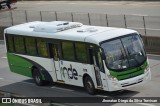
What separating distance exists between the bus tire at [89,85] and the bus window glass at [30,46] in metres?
4.07

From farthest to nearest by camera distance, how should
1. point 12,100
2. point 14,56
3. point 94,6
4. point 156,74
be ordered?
point 94,6
point 14,56
point 156,74
point 12,100

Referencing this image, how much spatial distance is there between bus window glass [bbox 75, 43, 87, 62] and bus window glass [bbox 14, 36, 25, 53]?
4398 millimetres

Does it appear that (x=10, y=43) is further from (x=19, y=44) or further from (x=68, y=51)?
(x=68, y=51)

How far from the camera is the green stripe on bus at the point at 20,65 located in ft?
81.9

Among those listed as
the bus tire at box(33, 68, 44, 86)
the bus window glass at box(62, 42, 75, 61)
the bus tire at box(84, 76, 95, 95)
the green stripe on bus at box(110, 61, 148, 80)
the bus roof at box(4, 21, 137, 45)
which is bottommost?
the bus tire at box(33, 68, 44, 86)

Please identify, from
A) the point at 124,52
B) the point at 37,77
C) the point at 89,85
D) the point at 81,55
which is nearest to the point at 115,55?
the point at 124,52

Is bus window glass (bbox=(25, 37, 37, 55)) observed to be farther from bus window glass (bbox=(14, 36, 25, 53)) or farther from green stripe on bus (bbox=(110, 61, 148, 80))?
green stripe on bus (bbox=(110, 61, 148, 80))

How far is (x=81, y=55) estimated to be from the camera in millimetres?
21172

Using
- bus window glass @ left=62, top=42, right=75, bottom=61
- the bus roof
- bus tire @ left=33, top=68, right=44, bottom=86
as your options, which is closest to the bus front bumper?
the bus roof

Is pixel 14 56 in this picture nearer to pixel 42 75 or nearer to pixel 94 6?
pixel 42 75

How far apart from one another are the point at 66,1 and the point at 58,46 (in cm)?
3384

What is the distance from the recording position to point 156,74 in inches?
934

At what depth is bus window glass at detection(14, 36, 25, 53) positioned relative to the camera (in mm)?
25016

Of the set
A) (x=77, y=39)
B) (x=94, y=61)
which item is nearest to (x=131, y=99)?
(x=94, y=61)
